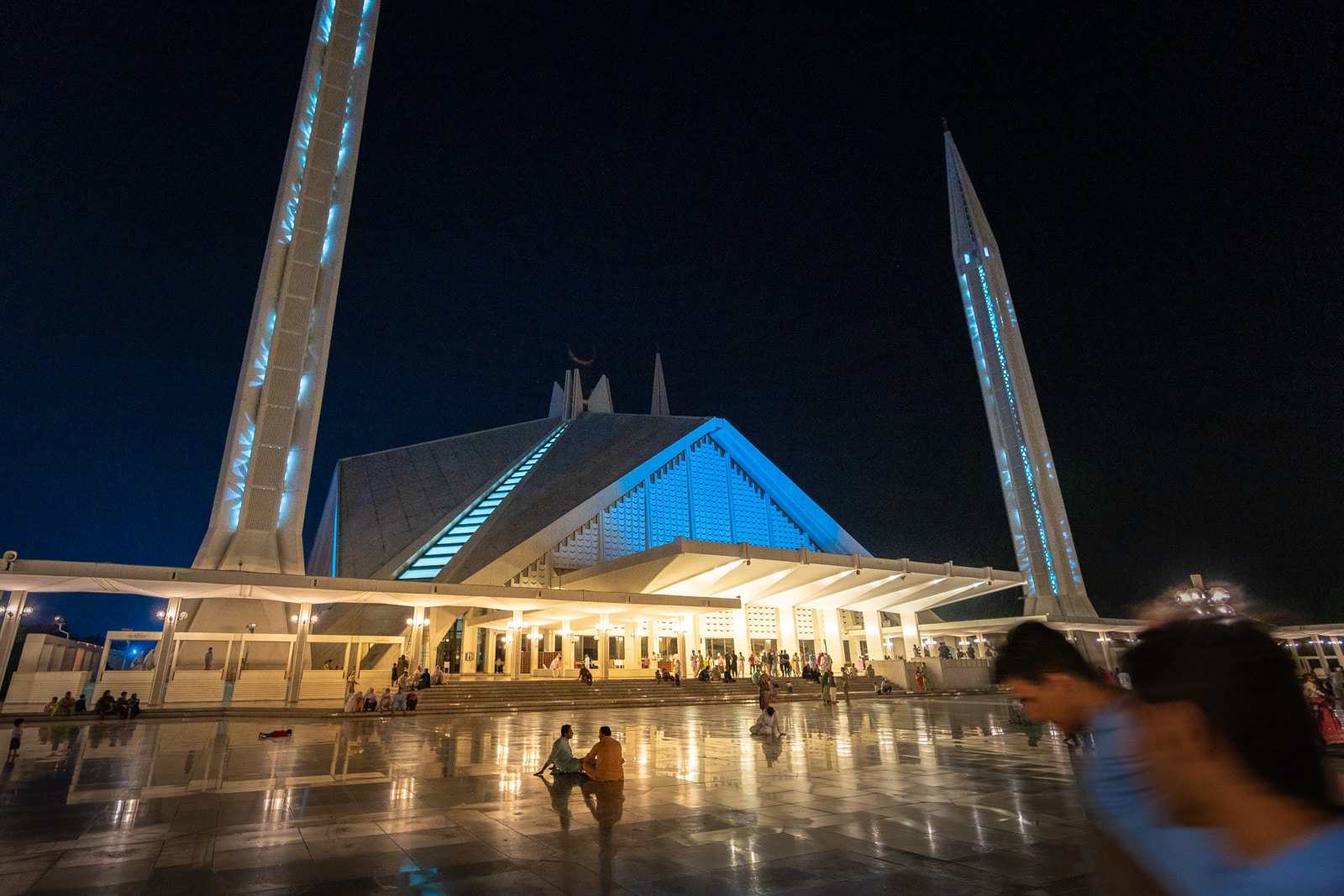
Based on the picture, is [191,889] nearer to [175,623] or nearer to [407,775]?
[407,775]

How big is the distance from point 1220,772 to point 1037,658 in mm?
782

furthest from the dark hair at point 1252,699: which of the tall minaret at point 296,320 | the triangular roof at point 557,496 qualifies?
the triangular roof at point 557,496

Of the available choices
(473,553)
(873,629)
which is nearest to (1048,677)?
(473,553)

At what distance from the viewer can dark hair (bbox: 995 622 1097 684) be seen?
155cm

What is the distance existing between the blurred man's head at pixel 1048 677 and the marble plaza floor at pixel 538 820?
1986 mm

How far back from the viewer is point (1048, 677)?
5.23ft

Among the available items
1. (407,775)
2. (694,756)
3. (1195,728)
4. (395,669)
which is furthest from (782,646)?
(1195,728)

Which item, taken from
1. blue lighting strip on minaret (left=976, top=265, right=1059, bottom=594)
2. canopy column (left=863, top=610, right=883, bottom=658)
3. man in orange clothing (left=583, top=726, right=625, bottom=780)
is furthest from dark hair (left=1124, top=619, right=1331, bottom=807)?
blue lighting strip on minaret (left=976, top=265, right=1059, bottom=594)

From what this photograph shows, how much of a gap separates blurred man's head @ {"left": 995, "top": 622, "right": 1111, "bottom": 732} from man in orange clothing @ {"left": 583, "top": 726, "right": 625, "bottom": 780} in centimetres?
482

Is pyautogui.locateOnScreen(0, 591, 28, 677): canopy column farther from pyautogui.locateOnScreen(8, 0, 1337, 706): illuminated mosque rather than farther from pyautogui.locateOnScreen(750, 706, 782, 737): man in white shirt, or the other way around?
pyautogui.locateOnScreen(750, 706, 782, 737): man in white shirt

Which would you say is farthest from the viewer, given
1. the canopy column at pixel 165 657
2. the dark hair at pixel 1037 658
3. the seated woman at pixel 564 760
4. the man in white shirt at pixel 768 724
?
the canopy column at pixel 165 657

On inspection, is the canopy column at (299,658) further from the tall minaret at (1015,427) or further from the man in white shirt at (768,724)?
the tall minaret at (1015,427)

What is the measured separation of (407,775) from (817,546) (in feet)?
87.5

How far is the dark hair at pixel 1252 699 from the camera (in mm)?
791
